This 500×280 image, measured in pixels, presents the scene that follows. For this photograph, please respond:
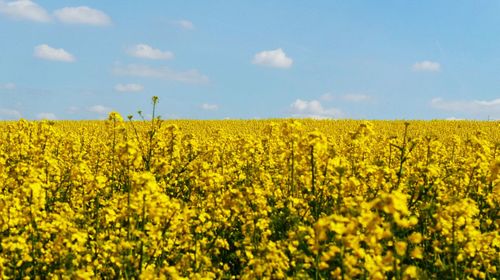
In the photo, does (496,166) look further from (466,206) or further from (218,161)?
(218,161)

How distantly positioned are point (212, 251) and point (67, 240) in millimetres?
1982

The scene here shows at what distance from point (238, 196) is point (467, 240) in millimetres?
2507

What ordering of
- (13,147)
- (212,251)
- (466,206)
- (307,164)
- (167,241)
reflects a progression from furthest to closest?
1. (13,147)
2. (307,164)
3. (212,251)
4. (167,241)
5. (466,206)

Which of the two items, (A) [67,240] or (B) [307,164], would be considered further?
(B) [307,164]

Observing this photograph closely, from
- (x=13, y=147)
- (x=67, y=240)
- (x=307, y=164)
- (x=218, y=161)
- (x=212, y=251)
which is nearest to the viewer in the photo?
(x=67, y=240)

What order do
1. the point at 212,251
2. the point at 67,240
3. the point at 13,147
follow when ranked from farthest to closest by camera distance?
the point at 13,147 < the point at 212,251 < the point at 67,240

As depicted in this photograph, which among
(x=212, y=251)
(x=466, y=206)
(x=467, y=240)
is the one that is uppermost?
(x=466, y=206)

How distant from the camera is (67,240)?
Result: 590cm

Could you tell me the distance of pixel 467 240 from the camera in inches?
221

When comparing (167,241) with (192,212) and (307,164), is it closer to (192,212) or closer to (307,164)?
(192,212)

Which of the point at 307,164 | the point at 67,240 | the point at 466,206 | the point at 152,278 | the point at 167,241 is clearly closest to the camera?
the point at 152,278

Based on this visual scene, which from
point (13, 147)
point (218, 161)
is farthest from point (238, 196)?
point (13, 147)

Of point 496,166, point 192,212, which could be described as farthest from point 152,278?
point 496,166

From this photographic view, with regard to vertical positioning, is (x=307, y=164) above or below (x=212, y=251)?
above
